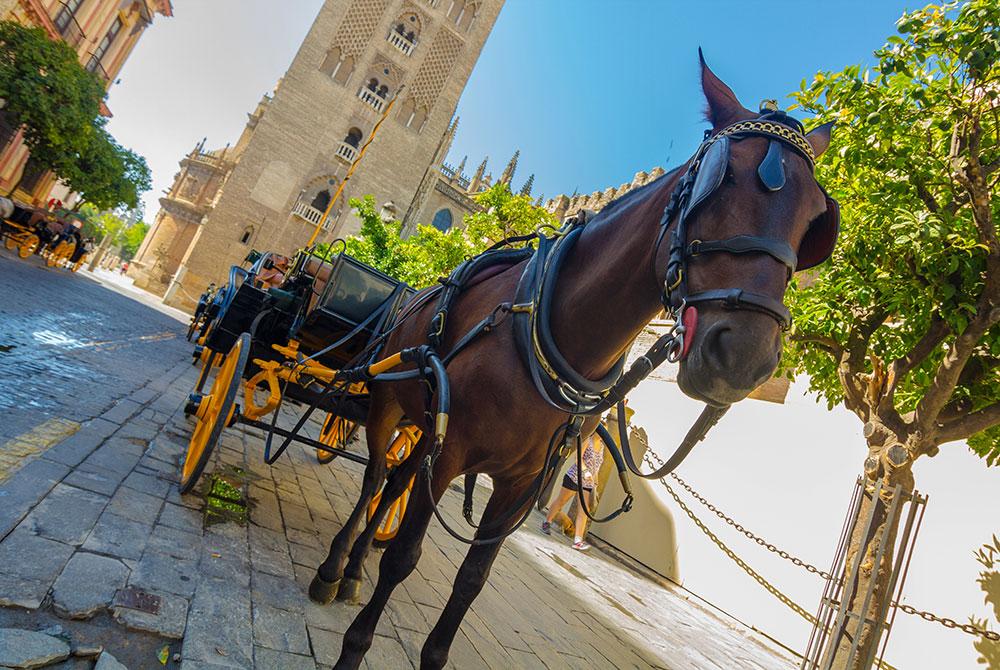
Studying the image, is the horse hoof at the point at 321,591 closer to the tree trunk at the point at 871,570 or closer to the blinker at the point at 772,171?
the blinker at the point at 772,171

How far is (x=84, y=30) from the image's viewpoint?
22469 millimetres

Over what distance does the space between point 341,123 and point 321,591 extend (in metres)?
28.5

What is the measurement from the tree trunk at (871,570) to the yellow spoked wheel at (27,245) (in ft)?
66.9

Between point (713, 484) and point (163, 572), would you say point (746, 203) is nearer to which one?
point (163, 572)

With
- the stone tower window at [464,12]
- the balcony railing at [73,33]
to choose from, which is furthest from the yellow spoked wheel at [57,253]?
the stone tower window at [464,12]

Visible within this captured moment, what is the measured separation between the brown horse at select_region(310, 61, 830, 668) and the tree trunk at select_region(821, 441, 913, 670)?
3980 mm

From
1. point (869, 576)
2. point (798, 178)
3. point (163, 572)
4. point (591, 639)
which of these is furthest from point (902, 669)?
point (163, 572)

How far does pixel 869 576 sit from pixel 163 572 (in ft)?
17.2

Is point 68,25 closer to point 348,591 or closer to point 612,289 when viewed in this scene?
point 348,591

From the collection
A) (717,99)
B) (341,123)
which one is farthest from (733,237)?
(341,123)

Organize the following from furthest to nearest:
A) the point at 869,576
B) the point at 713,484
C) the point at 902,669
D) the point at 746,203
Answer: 1. the point at 713,484
2. the point at 902,669
3. the point at 869,576
4. the point at 746,203

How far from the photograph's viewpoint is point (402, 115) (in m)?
29.3

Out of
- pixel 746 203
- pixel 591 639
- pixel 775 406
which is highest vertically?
pixel 775 406

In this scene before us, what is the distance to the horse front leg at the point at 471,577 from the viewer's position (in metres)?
2.18
